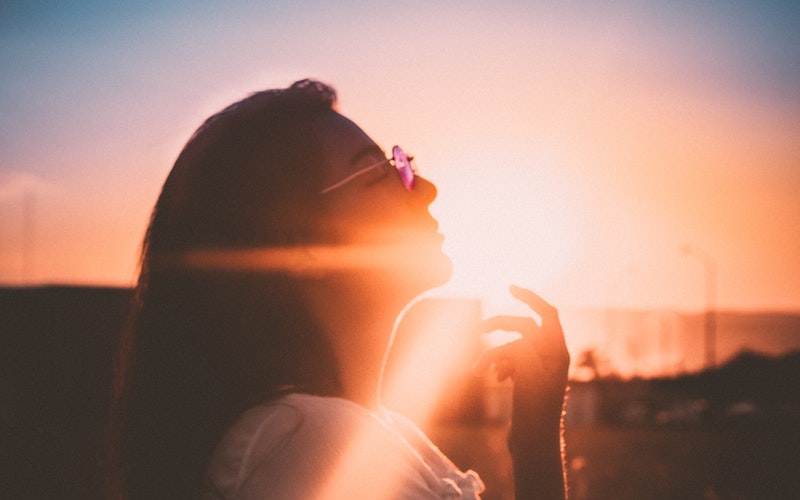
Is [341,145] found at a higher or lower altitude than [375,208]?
higher

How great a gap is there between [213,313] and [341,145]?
0.57 metres

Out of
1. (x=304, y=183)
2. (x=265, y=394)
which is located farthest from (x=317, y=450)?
(x=304, y=183)

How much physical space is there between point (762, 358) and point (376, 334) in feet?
382

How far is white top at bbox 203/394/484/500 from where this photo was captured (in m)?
1.64

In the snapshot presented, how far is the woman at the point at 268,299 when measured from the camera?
1856 millimetres

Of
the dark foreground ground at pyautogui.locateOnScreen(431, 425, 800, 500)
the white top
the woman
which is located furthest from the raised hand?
the dark foreground ground at pyautogui.locateOnScreen(431, 425, 800, 500)

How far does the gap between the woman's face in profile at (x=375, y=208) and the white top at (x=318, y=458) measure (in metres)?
0.55

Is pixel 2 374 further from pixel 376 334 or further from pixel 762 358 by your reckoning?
pixel 762 358

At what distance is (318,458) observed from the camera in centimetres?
164

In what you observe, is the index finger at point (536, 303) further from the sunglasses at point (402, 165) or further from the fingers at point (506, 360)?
the sunglasses at point (402, 165)

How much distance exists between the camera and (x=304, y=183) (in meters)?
2.19

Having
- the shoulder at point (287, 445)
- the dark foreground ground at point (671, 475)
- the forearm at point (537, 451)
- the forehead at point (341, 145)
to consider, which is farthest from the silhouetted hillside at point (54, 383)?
the shoulder at point (287, 445)

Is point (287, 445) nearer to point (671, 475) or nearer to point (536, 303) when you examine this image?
point (536, 303)

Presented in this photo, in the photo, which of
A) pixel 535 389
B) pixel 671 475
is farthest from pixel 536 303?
pixel 671 475
